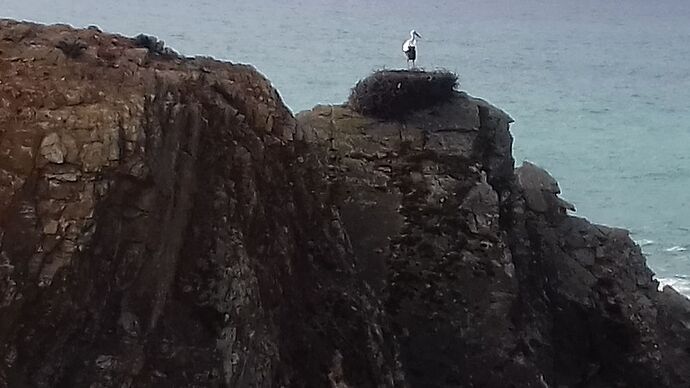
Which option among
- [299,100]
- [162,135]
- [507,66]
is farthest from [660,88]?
[162,135]

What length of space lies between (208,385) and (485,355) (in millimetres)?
7272

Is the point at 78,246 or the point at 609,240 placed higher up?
the point at 78,246

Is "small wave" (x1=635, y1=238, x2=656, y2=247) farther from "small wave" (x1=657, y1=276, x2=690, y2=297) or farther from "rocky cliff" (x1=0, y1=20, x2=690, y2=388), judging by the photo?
"rocky cliff" (x1=0, y1=20, x2=690, y2=388)

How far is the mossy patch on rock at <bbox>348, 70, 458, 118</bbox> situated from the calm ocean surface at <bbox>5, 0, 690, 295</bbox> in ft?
63.9

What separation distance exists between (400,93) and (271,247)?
728cm

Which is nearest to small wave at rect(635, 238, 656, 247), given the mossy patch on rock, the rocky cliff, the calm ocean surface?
the calm ocean surface

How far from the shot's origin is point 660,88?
275ft

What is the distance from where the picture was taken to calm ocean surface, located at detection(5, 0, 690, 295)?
5331 cm

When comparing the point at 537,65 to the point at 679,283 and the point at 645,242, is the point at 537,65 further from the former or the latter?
the point at 679,283

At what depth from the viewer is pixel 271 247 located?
1400 cm

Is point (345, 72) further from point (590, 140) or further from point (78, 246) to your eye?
point (78, 246)

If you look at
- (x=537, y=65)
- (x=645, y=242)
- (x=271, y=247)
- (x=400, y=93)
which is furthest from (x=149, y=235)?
(x=537, y=65)

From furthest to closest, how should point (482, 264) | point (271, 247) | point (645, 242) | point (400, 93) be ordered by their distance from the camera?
point (645, 242), point (400, 93), point (482, 264), point (271, 247)

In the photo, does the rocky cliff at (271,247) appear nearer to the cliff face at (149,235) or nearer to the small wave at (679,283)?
the cliff face at (149,235)
